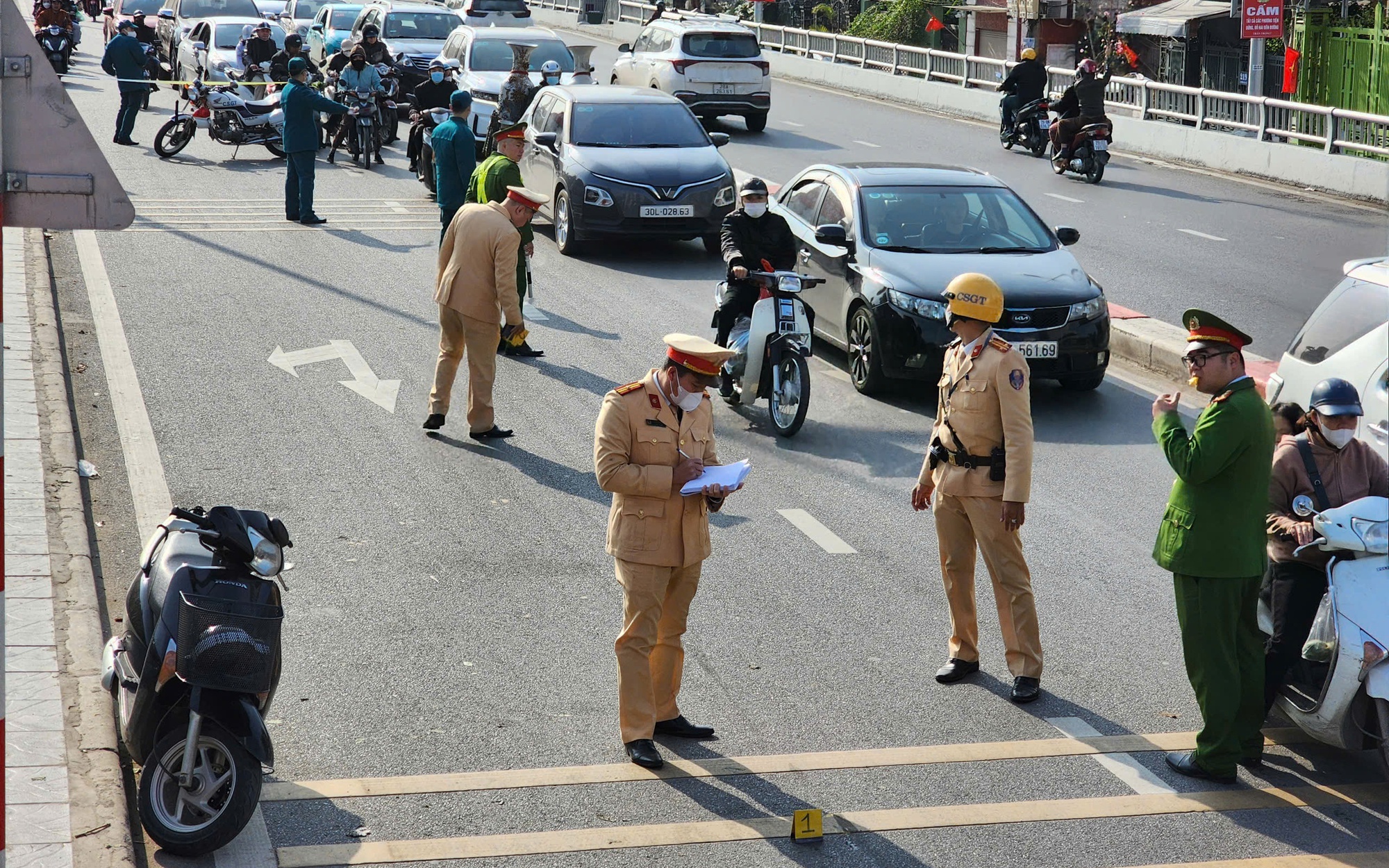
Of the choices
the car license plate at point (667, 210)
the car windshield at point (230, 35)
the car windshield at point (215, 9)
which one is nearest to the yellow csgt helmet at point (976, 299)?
the car license plate at point (667, 210)

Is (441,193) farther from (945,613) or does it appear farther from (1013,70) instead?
(1013,70)

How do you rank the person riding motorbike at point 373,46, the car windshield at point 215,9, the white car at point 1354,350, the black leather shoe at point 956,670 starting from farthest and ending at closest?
1. the car windshield at point 215,9
2. the person riding motorbike at point 373,46
3. the white car at point 1354,350
4. the black leather shoe at point 956,670

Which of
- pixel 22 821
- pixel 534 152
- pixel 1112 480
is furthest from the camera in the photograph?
pixel 534 152

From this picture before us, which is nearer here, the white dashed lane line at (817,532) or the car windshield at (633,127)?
the white dashed lane line at (817,532)

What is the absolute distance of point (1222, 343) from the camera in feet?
19.4

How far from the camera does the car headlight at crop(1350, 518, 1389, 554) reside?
20.0 ft

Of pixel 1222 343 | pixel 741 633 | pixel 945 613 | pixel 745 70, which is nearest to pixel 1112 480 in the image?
pixel 945 613

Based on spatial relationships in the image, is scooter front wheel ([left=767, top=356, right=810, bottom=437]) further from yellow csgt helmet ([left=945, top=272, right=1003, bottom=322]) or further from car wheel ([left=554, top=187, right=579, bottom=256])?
car wheel ([left=554, top=187, right=579, bottom=256])

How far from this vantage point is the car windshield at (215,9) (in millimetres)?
34625

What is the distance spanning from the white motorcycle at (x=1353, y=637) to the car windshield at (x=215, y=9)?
107ft

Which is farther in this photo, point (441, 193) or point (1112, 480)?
point (441, 193)

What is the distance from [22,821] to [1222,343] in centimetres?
478

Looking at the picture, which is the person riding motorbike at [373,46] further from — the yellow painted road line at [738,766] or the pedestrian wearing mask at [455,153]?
the yellow painted road line at [738,766]

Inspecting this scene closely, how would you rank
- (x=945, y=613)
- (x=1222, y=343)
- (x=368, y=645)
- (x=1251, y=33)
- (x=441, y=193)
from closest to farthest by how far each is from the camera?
(x=1222, y=343)
(x=368, y=645)
(x=945, y=613)
(x=441, y=193)
(x=1251, y=33)
